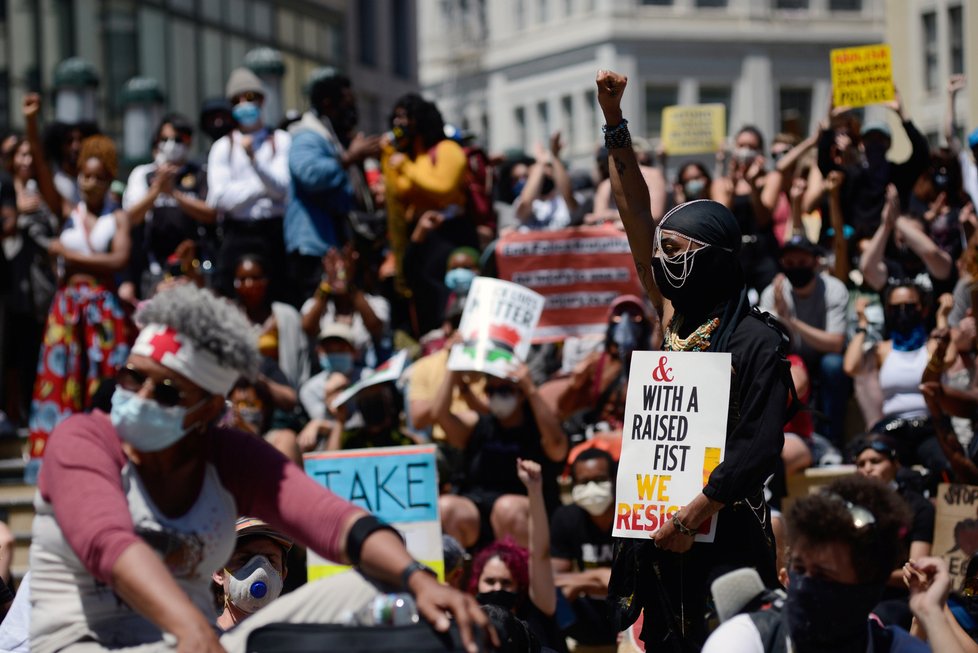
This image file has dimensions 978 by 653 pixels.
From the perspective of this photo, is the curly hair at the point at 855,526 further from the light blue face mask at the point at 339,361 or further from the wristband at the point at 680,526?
the light blue face mask at the point at 339,361

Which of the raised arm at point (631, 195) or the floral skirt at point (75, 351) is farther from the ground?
the raised arm at point (631, 195)

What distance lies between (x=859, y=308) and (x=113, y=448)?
311 inches

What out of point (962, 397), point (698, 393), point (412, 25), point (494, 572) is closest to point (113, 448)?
point (698, 393)

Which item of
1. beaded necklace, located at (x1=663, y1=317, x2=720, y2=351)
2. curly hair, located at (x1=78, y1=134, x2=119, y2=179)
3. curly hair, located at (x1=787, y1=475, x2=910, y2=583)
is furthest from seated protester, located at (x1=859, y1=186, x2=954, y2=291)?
curly hair, located at (x1=787, y1=475, x2=910, y2=583)

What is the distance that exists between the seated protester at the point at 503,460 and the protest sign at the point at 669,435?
3811mm

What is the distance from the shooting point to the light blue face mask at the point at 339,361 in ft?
38.7

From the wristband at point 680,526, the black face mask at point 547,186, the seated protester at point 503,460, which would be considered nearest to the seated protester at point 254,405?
the seated protester at point 503,460

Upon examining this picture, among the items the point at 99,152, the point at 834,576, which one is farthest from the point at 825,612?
the point at 99,152

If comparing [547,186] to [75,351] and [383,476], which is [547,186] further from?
[383,476]

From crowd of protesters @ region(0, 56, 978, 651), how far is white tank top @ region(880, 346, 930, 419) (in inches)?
0.7

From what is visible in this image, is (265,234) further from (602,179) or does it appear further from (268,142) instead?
(602,179)

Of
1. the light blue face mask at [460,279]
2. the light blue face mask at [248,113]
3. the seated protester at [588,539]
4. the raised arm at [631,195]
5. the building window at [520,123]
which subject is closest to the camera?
the raised arm at [631,195]

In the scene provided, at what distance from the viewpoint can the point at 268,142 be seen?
1297 centimetres

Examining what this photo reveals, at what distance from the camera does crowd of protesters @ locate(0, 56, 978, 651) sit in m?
9.56
